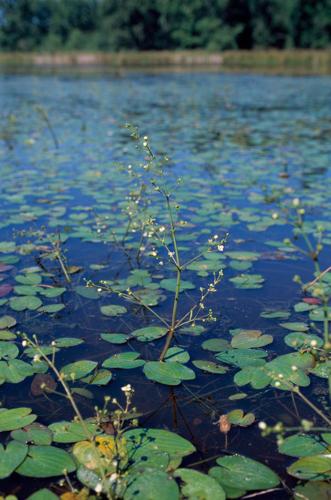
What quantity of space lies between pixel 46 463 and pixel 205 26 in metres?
46.1

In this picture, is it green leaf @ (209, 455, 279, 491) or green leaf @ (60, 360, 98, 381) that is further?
green leaf @ (60, 360, 98, 381)

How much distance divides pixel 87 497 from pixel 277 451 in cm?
62

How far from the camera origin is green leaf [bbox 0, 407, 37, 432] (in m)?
1.60

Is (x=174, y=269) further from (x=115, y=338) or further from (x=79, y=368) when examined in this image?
(x=79, y=368)

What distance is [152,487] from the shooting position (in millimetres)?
1351

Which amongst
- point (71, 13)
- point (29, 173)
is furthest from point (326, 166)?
point (71, 13)

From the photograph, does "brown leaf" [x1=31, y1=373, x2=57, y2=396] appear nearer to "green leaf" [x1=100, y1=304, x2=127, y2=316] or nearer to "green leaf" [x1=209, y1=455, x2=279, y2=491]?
"green leaf" [x1=100, y1=304, x2=127, y2=316]

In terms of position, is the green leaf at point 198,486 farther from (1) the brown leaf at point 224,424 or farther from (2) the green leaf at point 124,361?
(2) the green leaf at point 124,361

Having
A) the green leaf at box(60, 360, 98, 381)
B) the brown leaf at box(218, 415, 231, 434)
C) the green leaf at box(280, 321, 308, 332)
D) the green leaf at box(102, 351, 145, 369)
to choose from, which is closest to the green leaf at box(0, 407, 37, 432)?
the green leaf at box(60, 360, 98, 381)

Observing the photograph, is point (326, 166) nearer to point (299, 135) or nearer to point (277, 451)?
point (299, 135)

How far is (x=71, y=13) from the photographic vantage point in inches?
2361

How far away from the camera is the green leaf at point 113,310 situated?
2.40m

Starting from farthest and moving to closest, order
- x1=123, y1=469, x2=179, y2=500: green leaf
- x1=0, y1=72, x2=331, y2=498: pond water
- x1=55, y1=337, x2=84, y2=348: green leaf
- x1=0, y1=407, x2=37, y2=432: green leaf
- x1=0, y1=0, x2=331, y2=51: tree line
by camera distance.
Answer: x1=0, y1=0, x2=331, y2=51: tree line < x1=55, y1=337, x2=84, y2=348: green leaf < x1=0, y1=72, x2=331, y2=498: pond water < x1=0, y1=407, x2=37, y2=432: green leaf < x1=123, y1=469, x2=179, y2=500: green leaf

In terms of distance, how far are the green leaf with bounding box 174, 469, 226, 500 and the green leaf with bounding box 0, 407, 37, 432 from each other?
55 cm
